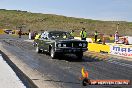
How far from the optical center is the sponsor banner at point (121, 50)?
83.0ft

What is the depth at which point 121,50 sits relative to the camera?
86.7ft

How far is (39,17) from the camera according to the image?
136 m

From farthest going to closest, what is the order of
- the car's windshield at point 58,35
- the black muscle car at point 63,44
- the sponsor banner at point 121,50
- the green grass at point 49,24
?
1. the green grass at point 49,24
2. the sponsor banner at point 121,50
3. the car's windshield at point 58,35
4. the black muscle car at point 63,44

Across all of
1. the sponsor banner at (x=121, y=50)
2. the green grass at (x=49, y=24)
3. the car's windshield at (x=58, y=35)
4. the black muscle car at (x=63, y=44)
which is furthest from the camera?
the green grass at (x=49, y=24)

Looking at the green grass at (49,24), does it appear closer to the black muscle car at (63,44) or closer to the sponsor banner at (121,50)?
the sponsor banner at (121,50)

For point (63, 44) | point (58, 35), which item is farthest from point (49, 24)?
point (63, 44)

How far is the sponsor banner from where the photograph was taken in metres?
25.3

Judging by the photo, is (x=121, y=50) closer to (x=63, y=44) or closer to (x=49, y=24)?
(x=63, y=44)

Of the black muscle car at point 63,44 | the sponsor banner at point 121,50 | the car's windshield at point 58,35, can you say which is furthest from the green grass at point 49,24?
the black muscle car at point 63,44

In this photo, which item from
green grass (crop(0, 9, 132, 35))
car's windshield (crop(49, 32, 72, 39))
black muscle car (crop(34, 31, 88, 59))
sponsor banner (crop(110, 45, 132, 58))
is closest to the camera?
black muscle car (crop(34, 31, 88, 59))

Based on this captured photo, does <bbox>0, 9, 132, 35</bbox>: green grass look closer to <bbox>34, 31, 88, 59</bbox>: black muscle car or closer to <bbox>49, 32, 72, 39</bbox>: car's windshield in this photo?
<bbox>49, 32, 72, 39</bbox>: car's windshield

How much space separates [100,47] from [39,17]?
108m

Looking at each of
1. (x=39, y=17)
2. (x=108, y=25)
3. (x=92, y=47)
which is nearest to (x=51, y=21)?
(x=39, y=17)

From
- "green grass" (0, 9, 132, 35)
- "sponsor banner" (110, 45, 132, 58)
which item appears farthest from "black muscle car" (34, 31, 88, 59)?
"green grass" (0, 9, 132, 35)
